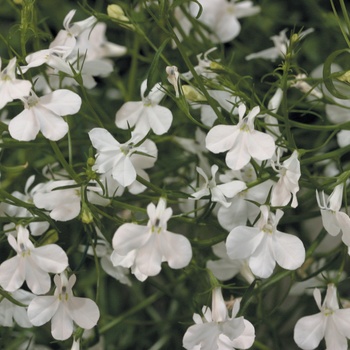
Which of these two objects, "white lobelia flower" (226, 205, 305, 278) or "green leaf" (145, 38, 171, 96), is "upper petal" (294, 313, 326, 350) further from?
"green leaf" (145, 38, 171, 96)

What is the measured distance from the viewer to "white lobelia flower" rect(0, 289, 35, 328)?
0.53 m

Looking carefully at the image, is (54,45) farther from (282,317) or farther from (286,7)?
(286,7)

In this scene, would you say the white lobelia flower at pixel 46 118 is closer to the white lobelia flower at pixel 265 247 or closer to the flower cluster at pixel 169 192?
the flower cluster at pixel 169 192

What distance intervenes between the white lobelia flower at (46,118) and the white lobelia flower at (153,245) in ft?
0.22

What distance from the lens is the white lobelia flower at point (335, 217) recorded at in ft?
1.51

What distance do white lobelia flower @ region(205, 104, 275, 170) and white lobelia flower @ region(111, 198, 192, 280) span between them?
46 mm

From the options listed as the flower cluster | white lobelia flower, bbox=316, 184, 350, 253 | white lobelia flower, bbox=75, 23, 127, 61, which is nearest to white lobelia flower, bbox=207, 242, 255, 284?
the flower cluster

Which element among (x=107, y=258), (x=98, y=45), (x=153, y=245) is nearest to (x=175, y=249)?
(x=153, y=245)

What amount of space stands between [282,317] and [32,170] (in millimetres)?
233

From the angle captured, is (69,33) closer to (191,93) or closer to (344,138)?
(191,93)

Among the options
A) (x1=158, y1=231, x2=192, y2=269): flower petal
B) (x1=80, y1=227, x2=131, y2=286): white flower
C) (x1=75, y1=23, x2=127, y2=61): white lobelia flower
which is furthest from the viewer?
(x1=75, y1=23, x2=127, y2=61): white lobelia flower

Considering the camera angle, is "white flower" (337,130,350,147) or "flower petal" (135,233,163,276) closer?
"flower petal" (135,233,163,276)

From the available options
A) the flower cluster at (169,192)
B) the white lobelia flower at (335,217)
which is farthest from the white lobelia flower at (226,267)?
the white lobelia flower at (335,217)

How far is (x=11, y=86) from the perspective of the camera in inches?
18.3
